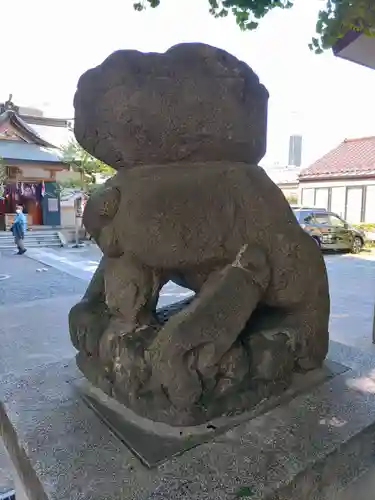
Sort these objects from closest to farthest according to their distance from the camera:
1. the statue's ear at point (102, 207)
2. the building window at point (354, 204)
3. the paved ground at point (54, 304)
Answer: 1. the statue's ear at point (102, 207)
2. the paved ground at point (54, 304)
3. the building window at point (354, 204)

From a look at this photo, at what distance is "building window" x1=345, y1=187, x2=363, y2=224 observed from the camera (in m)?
12.1

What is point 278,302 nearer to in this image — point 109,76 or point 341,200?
point 109,76

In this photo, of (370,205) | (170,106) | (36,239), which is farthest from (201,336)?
(370,205)

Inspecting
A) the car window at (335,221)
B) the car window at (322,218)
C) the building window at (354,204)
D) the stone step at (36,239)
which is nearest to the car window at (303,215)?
the car window at (322,218)

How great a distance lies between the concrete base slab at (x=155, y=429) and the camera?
103 centimetres

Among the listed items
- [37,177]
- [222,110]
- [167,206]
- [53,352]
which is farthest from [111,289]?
[37,177]

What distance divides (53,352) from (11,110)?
11.9 meters

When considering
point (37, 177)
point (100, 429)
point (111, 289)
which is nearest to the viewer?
point (100, 429)

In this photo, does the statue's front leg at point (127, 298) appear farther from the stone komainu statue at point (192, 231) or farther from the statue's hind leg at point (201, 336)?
the statue's hind leg at point (201, 336)

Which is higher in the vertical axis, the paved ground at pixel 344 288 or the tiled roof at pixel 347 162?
the tiled roof at pixel 347 162

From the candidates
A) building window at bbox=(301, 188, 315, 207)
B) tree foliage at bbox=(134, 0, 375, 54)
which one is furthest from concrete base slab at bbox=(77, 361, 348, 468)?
building window at bbox=(301, 188, 315, 207)

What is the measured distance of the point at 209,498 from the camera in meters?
0.89

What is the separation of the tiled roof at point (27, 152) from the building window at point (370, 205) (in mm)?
8845

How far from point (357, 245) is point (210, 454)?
894 cm
